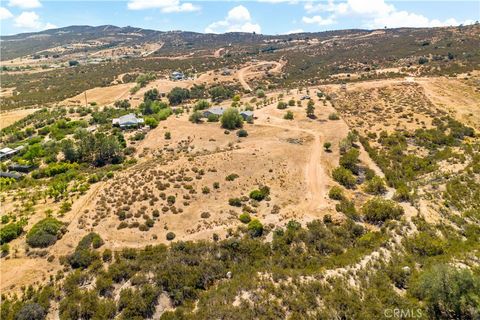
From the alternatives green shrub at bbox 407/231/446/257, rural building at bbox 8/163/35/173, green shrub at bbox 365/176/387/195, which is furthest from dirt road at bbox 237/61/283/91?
green shrub at bbox 407/231/446/257

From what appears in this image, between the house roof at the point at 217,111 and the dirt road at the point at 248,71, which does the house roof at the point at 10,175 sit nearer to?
A: the house roof at the point at 217,111

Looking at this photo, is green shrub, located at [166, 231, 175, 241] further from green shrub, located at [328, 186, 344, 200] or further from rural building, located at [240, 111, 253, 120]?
rural building, located at [240, 111, 253, 120]

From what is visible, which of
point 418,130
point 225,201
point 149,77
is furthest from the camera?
point 149,77

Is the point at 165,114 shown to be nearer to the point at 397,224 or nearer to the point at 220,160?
the point at 220,160

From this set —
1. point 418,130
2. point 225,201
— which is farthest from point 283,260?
point 418,130

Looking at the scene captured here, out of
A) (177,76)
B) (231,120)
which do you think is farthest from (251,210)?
(177,76)

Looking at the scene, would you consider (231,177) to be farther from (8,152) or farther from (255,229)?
(8,152)
